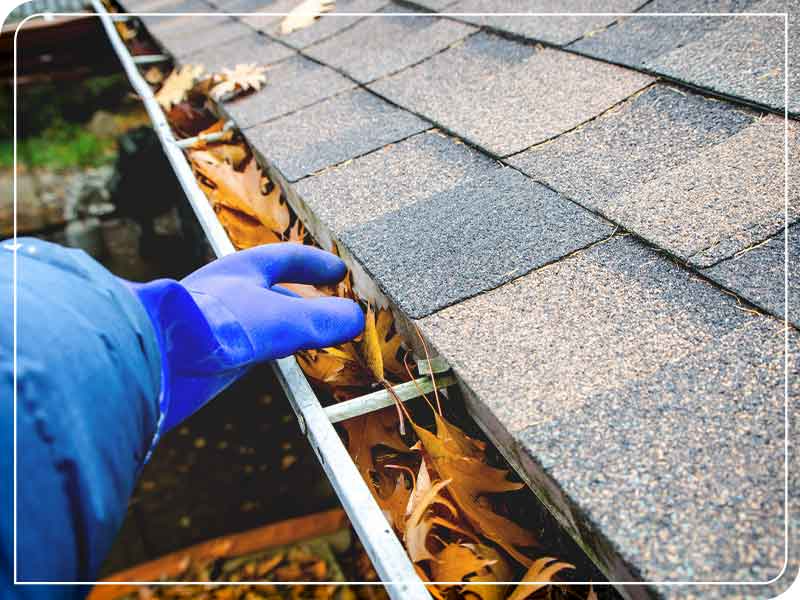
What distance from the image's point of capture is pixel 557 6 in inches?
78.6

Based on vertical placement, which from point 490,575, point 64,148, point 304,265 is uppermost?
point 304,265

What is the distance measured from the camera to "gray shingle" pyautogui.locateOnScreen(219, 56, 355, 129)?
6.70 feet

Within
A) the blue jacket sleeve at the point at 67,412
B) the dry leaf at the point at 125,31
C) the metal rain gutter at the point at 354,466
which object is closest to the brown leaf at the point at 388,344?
the metal rain gutter at the point at 354,466

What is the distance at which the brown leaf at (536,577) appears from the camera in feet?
3.17

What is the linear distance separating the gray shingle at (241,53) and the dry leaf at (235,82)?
0.41 ft

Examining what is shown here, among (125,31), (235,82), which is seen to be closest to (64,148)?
(125,31)

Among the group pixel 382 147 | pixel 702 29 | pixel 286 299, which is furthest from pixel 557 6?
pixel 286 299

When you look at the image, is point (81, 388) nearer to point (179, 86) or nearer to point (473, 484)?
point (473, 484)

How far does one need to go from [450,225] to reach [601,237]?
289 millimetres

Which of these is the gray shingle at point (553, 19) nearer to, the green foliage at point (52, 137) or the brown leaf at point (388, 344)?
the brown leaf at point (388, 344)

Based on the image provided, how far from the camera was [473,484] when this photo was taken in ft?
3.59

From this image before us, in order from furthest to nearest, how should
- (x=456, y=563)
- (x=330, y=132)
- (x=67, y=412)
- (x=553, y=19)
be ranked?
1. (x=553, y=19)
2. (x=330, y=132)
3. (x=456, y=563)
4. (x=67, y=412)

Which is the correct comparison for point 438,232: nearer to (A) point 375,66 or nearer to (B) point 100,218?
(A) point 375,66

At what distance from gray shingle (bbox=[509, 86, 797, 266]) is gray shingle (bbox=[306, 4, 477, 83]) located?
779 mm
